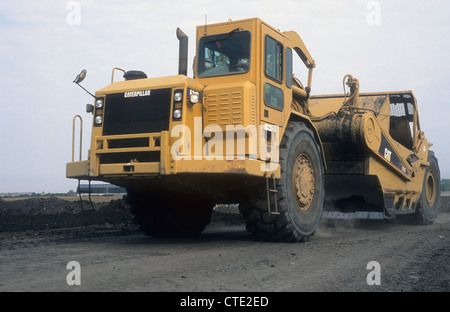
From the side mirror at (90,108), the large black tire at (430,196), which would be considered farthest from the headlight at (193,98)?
the large black tire at (430,196)

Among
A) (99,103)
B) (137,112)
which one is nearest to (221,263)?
(137,112)

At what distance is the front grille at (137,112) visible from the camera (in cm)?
708

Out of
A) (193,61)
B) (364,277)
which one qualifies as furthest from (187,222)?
(364,277)

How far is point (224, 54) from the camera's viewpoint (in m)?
7.76

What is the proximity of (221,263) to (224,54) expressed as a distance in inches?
137

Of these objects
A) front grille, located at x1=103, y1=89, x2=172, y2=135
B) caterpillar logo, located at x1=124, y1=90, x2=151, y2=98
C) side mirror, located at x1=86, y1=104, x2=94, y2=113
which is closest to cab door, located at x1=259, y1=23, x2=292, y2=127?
front grille, located at x1=103, y1=89, x2=172, y2=135

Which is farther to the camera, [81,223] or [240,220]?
[240,220]

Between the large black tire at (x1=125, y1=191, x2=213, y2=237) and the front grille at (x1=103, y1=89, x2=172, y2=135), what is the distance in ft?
4.60

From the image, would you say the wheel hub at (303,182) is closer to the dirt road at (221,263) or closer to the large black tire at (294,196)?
the large black tire at (294,196)

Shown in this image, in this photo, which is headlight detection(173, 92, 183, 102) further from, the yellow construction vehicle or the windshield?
the windshield

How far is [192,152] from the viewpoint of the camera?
698 cm

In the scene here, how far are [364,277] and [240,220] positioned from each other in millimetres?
9251
